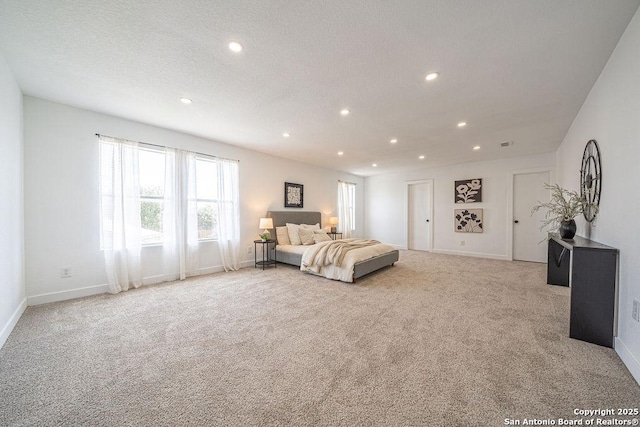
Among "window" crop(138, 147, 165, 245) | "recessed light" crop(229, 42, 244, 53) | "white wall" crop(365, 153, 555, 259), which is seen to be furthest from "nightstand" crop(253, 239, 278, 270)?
"white wall" crop(365, 153, 555, 259)

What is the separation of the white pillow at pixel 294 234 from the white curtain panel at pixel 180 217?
1.97 meters

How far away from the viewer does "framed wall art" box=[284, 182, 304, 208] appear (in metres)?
6.11

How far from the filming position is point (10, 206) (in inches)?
97.4

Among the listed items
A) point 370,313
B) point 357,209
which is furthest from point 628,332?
point 357,209

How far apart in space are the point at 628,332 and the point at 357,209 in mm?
6917

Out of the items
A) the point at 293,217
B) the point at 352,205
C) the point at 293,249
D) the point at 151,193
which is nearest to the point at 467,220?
the point at 352,205

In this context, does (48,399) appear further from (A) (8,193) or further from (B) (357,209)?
(B) (357,209)

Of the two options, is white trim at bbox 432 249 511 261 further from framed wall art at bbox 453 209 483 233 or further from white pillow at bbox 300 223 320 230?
white pillow at bbox 300 223 320 230

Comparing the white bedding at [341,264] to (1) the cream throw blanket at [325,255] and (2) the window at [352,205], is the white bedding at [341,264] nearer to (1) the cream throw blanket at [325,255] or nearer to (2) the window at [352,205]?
(1) the cream throw blanket at [325,255]

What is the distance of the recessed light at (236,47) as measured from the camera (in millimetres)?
2029

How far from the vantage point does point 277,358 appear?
1918mm

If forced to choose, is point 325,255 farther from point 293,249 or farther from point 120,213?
point 120,213

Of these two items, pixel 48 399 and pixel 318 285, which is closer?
pixel 48 399

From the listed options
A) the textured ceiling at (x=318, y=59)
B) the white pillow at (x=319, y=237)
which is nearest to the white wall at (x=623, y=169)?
the textured ceiling at (x=318, y=59)
